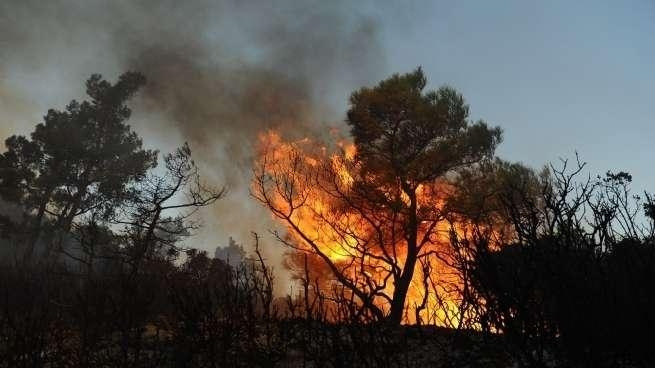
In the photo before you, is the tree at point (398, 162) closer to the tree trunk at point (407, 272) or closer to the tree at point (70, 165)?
the tree trunk at point (407, 272)

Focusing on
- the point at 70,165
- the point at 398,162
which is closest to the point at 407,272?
the point at 398,162

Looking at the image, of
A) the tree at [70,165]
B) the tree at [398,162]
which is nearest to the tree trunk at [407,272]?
the tree at [398,162]

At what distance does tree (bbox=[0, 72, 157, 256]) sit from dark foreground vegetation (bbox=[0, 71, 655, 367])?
96mm

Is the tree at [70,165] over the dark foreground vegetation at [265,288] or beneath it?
over

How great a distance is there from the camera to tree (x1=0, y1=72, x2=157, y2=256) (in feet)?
95.3

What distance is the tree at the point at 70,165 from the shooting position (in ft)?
95.3

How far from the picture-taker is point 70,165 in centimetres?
3034

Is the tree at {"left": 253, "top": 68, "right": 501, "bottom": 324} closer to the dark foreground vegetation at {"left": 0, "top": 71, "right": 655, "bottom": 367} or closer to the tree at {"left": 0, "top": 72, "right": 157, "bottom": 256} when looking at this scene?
the dark foreground vegetation at {"left": 0, "top": 71, "right": 655, "bottom": 367}

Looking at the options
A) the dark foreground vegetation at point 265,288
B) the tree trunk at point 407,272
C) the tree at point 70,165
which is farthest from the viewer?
the tree at point 70,165

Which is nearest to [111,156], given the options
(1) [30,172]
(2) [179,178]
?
(1) [30,172]

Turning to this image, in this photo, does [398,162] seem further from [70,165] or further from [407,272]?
[70,165]

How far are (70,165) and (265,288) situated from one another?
2658cm

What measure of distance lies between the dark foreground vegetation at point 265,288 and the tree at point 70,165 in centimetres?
10

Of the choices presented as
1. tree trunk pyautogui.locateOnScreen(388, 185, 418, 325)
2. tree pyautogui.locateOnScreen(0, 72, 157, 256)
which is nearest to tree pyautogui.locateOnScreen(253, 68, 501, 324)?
tree trunk pyautogui.locateOnScreen(388, 185, 418, 325)
